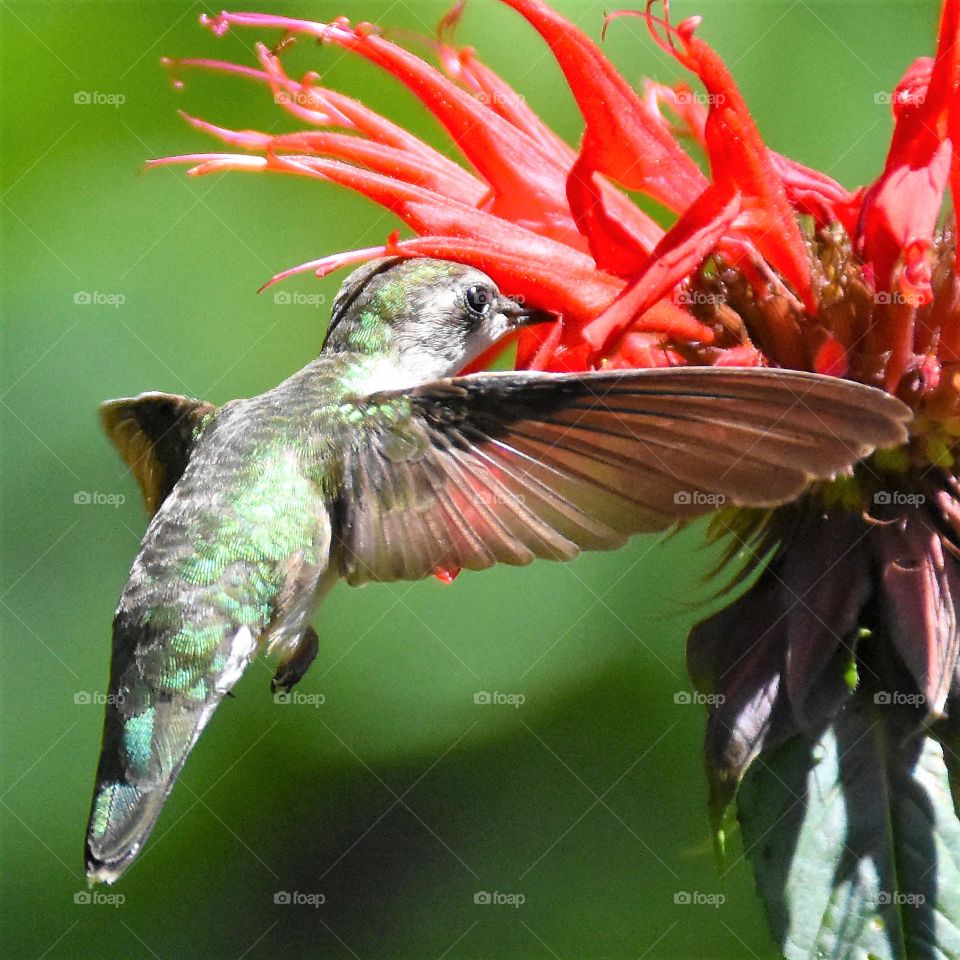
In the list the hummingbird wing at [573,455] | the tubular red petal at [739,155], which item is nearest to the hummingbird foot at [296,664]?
the hummingbird wing at [573,455]

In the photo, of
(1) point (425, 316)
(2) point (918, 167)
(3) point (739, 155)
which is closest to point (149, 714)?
(1) point (425, 316)

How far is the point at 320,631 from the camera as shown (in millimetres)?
1601

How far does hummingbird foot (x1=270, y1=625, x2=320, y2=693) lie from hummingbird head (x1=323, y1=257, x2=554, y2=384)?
0.89 ft

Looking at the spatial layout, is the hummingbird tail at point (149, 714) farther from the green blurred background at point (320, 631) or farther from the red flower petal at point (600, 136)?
the red flower petal at point (600, 136)

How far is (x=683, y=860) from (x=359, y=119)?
870 millimetres

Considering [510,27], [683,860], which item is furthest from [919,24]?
[683,860]

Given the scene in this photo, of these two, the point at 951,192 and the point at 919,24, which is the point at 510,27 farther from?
the point at 951,192

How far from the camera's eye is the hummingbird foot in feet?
4.29

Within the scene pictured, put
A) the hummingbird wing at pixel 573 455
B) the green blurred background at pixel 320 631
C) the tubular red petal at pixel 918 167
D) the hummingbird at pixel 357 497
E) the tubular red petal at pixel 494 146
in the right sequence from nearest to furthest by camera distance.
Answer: the hummingbird wing at pixel 573 455 < the hummingbird at pixel 357 497 < the tubular red petal at pixel 918 167 < the tubular red petal at pixel 494 146 < the green blurred background at pixel 320 631

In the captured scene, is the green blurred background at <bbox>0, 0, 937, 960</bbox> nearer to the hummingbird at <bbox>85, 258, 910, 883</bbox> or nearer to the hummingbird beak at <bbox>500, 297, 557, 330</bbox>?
the hummingbird at <bbox>85, 258, 910, 883</bbox>

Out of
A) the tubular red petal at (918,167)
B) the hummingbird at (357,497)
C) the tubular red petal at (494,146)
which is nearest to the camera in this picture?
the hummingbird at (357,497)

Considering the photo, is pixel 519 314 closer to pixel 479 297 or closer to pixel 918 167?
pixel 479 297

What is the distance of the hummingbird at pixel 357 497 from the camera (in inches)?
40.5

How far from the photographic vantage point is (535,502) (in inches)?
42.2
